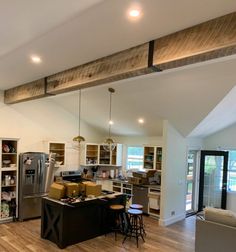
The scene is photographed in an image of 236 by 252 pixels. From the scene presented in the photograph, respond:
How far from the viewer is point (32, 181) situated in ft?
22.9

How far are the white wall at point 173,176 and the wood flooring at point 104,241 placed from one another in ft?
1.70

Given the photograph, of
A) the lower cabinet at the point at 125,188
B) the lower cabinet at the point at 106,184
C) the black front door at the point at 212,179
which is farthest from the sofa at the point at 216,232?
the lower cabinet at the point at 106,184

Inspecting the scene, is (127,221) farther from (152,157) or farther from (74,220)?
(152,157)

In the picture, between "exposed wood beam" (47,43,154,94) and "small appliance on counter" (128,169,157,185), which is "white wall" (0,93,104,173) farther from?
"exposed wood beam" (47,43,154,94)

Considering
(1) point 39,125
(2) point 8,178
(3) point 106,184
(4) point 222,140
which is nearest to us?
(2) point 8,178

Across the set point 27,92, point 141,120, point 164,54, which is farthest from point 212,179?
point 164,54

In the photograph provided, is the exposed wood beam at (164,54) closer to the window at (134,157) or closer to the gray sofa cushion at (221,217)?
the gray sofa cushion at (221,217)

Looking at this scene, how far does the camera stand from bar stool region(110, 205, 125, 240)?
575 centimetres

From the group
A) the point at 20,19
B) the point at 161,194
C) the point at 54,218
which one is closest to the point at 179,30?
the point at 20,19

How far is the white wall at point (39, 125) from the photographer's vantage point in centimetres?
703

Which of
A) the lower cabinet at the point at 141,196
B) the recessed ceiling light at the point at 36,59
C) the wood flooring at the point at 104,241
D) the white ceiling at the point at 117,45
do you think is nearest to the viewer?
the white ceiling at the point at 117,45

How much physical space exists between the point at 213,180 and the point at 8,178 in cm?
640

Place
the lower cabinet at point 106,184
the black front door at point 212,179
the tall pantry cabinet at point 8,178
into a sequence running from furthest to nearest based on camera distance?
1. the lower cabinet at point 106,184
2. the black front door at point 212,179
3. the tall pantry cabinet at point 8,178

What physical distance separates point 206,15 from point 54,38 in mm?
1787
